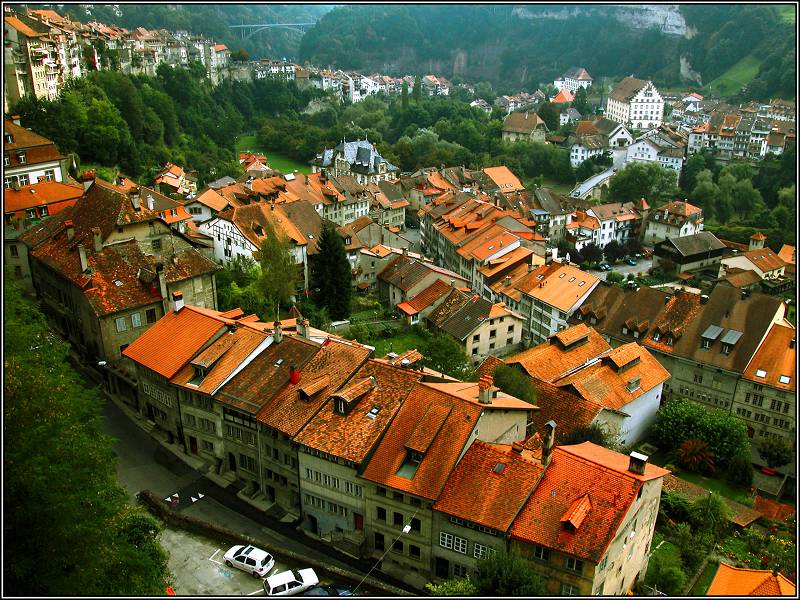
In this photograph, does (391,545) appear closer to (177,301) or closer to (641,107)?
(177,301)

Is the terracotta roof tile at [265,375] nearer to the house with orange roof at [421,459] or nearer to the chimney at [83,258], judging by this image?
the house with orange roof at [421,459]

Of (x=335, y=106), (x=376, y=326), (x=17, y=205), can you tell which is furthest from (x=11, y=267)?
(x=335, y=106)

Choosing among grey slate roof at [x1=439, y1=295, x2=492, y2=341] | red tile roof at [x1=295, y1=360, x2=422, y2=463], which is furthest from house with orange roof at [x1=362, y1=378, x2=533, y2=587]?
grey slate roof at [x1=439, y1=295, x2=492, y2=341]

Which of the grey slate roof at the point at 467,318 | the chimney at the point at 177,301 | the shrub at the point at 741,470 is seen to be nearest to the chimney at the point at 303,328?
the chimney at the point at 177,301

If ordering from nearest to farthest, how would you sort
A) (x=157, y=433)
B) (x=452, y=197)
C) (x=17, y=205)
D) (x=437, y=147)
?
(x=157, y=433), (x=17, y=205), (x=452, y=197), (x=437, y=147)

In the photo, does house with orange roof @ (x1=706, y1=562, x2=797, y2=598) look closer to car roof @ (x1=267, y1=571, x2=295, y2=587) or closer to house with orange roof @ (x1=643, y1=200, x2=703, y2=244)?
car roof @ (x1=267, y1=571, x2=295, y2=587)

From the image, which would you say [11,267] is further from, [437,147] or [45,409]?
[437,147]
